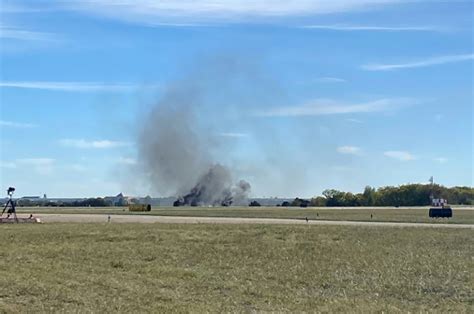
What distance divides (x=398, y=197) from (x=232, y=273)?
109 m

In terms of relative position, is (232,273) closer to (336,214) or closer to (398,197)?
(336,214)

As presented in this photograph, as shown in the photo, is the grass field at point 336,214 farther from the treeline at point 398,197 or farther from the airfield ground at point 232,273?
the treeline at point 398,197

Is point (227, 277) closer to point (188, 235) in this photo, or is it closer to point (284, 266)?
point (284, 266)

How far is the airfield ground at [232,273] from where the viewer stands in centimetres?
1469

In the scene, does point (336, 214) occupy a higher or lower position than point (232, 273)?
higher

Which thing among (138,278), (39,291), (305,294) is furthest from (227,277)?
(39,291)

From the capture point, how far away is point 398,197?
125m

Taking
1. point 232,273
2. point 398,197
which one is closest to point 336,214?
point 232,273

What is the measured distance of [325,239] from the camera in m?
32.1

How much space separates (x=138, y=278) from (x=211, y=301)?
4.06 metres

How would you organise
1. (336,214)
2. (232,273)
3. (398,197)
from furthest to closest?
(398,197)
(336,214)
(232,273)

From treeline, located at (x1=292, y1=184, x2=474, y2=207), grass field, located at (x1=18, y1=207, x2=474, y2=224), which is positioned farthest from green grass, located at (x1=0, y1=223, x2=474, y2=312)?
treeline, located at (x1=292, y1=184, x2=474, y2=207)

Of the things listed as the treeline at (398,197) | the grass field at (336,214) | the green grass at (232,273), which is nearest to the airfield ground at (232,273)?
the green grass at (232,273)

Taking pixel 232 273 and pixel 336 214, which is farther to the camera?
pixel 336 214
